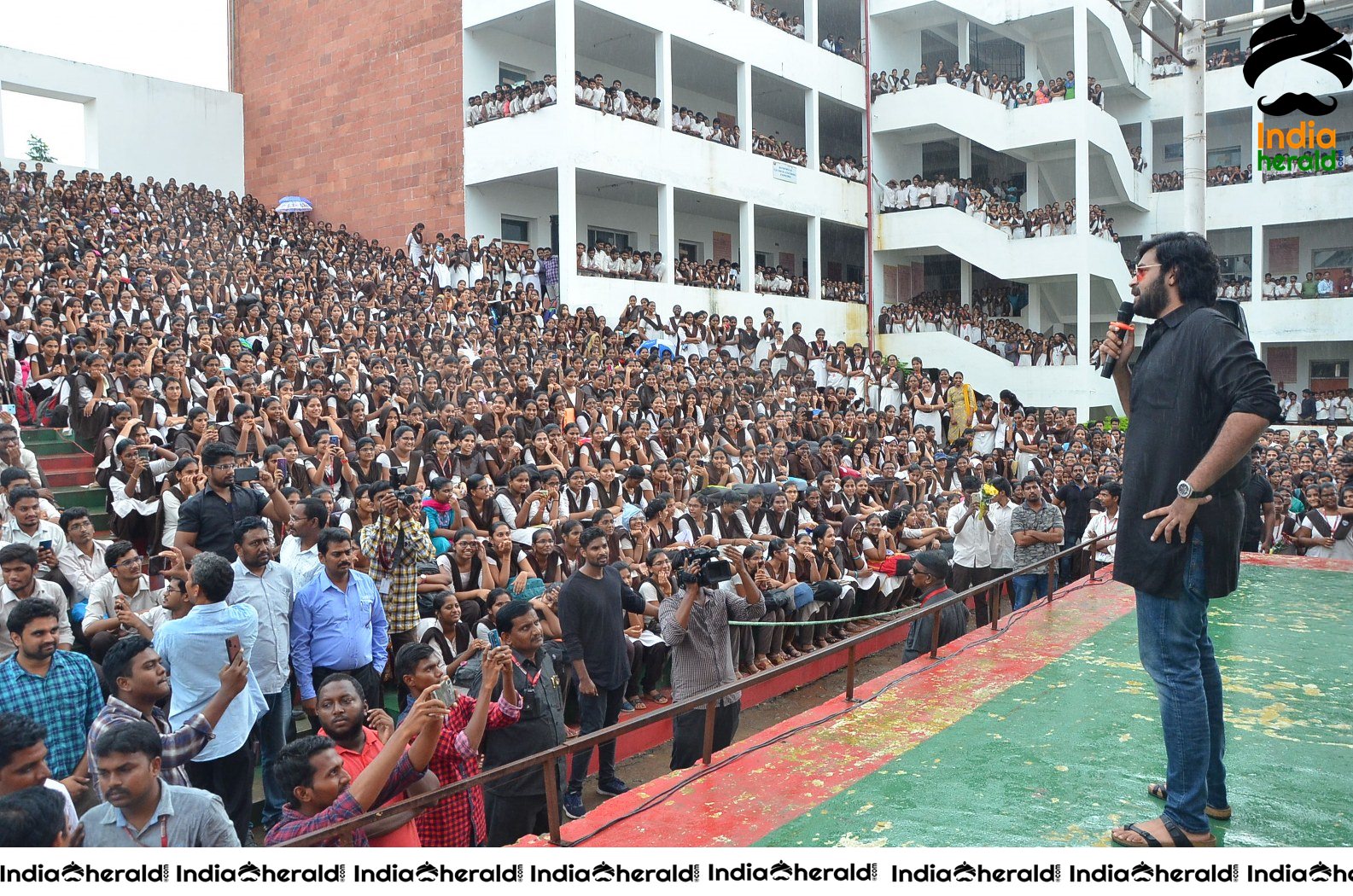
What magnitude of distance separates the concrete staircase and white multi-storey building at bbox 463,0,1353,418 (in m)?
9.63

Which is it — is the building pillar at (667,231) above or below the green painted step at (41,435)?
above

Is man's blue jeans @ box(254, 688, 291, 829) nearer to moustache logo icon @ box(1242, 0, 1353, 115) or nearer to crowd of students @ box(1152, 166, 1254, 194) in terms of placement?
moustache logo icon @ box(1242, 0, 1353, 115)

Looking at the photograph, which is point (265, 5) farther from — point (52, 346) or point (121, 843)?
point (121, 843)

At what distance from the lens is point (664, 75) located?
19.4 metres

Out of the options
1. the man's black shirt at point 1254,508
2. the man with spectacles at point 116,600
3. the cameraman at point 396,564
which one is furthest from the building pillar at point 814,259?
the man with spectacles at point 116,600

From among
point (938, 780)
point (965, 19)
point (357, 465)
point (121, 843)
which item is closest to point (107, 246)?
point (357, 465)

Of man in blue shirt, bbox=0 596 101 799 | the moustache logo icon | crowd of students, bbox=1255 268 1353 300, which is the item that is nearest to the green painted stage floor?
man in blue shirt, bbox=0 596 101 799

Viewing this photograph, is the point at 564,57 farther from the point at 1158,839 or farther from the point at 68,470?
the point at 1158,839

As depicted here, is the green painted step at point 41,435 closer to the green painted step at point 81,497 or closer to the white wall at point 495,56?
the green painted step at point 81,497

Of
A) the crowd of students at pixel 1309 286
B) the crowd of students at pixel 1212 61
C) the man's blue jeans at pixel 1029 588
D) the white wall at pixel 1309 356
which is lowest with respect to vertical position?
the man's blue jeans at pixel 1029 588

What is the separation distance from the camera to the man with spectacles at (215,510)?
19.4 feet

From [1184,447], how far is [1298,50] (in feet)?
30.0

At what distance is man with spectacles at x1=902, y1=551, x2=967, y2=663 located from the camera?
6.66 metres

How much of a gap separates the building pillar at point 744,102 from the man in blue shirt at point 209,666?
18.1m
